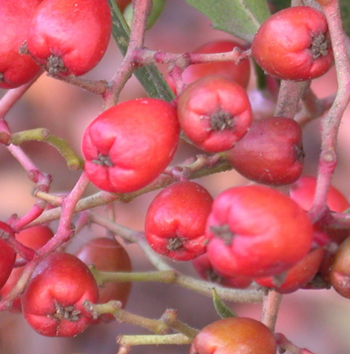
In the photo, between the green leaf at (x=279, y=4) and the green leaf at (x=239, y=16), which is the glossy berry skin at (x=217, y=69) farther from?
the green leaf at (x=279, y=4)

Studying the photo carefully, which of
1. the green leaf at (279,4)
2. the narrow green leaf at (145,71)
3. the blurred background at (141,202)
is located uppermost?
the narrow green leaf at (145,71)

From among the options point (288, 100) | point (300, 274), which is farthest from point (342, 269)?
point (288, 100)

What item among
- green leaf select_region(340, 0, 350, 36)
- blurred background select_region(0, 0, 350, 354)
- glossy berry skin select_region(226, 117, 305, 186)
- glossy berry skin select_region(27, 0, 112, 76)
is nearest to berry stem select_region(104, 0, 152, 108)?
glossy berry skin select_region(27, 0, 112, 76)

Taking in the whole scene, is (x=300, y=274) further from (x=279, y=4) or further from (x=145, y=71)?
(x=279, y=4)

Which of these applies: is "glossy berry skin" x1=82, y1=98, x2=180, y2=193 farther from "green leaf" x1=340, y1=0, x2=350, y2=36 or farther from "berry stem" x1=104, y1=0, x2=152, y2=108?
"green leaf" x1=340, y1=0, x2=350, y2=36

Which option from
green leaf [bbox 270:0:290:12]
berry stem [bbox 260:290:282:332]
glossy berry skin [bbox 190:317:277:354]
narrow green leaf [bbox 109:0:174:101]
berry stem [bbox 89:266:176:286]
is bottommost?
berry stem [bbox 260:290:282:332]

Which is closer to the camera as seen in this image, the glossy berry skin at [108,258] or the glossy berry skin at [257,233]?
the glossy berry skin at [257,233]

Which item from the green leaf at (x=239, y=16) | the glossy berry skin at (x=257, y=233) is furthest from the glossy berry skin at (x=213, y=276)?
the glossy berry skin at (x=257, y=233)
